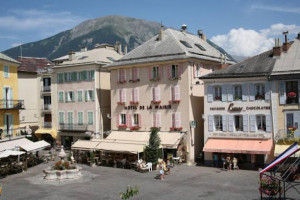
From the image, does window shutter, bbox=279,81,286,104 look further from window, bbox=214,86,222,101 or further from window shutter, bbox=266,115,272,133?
window, bbox=214,86,222,101

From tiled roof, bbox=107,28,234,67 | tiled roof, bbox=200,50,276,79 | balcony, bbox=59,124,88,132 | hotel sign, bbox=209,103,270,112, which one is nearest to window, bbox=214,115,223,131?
hotel sign, bbox=209,103,270,112

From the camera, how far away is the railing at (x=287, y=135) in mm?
30905

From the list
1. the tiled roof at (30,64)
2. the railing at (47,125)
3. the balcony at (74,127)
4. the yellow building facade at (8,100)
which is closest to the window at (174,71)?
the balcony at (74,127)

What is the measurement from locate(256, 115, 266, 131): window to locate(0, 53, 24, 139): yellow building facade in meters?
23.4

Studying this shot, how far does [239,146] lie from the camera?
33094 millimetres

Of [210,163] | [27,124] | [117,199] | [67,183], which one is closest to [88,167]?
[67,183]

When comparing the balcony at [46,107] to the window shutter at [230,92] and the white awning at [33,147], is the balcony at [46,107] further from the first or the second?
the window shutter at [230,92]

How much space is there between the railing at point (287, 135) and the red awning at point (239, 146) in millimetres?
1010

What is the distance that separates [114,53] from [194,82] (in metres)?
18.2

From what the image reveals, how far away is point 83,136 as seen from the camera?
47375mm

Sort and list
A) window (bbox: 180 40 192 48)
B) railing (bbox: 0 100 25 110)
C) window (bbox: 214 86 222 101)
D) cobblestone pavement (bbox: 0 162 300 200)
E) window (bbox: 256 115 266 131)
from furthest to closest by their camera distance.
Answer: window (bbox: 180 40 192 48), railing (bbox: 0 100 25 110), window (bbox: 214 86 222 101), window (bbox: 256 115 266 131), cobblestone pavement (bbox: 0 162 300 200)

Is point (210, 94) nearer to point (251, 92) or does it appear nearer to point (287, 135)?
point (251, 92)

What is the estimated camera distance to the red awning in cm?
3206

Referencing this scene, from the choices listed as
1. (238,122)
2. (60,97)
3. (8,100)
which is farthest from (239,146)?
(60,97)
